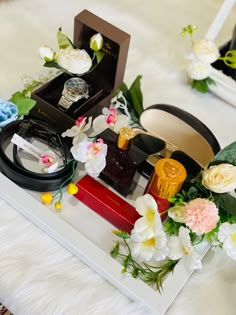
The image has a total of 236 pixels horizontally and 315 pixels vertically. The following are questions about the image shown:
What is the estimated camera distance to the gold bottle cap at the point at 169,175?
67 centimetres

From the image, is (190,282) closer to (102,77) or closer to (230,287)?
(230,287)

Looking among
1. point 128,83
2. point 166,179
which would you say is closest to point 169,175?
point 166,179

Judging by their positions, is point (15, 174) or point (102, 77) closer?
point (15, 174)

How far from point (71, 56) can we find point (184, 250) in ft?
1.18

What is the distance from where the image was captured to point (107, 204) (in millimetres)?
728

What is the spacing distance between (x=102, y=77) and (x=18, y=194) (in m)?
0.29

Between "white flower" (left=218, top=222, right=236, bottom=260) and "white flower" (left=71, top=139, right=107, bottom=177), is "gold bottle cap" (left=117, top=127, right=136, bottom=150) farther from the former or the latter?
"white flower" (left=218, top=222, right=236, bottom=260)

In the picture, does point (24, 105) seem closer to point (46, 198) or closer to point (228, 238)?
point (46, 198)

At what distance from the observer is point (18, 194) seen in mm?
718

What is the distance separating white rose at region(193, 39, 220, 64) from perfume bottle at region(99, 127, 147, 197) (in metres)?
0.31

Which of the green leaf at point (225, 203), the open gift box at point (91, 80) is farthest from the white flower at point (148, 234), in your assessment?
the open gift box at point (91, 80)

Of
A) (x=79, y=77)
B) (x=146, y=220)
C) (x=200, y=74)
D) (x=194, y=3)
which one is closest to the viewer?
(x=146, y=220)

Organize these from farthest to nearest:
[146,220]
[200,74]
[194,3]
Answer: [194,3]
[200,74]
[146,220]

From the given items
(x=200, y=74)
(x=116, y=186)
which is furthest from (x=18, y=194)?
(x=200, y=74)
